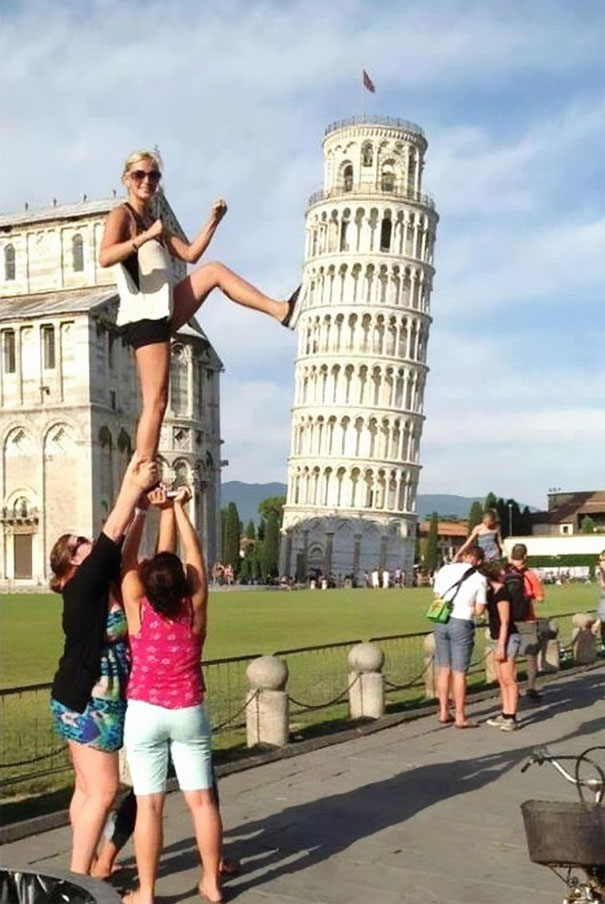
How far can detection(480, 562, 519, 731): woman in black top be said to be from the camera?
11.7 m

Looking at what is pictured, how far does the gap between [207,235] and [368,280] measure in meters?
83.9

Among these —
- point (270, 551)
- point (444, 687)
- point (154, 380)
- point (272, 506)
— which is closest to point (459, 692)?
point (444, 687)

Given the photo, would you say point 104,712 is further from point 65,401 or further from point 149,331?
point 65,401

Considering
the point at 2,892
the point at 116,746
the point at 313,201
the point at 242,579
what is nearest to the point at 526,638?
the point at 116,746

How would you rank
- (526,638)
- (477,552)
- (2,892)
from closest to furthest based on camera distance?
(2,892)
(477,552)
(526,638)

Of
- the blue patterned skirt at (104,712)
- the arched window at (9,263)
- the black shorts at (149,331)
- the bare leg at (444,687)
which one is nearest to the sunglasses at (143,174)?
the black shorts at (149,331)

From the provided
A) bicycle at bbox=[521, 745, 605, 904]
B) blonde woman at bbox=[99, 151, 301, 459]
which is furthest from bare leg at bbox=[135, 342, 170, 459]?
bicycle at bbox=[521, 745, 605, 904]

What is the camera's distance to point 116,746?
18.9ft

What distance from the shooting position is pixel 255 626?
25.6 m

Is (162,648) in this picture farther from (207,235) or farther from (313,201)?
(313,201)

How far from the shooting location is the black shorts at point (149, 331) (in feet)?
18.0

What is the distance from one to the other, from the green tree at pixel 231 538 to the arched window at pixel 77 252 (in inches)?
1035

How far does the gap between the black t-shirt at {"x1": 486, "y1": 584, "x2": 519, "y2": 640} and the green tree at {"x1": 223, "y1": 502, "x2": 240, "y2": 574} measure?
67116 mm

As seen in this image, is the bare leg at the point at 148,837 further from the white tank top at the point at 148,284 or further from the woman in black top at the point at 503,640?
the woman in black top at the point at 503,640
